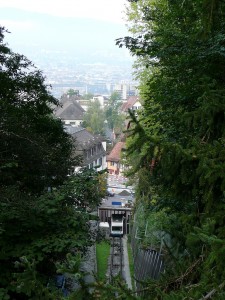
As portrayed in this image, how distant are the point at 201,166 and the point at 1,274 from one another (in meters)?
4.04

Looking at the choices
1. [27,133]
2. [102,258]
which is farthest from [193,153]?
[102,258]

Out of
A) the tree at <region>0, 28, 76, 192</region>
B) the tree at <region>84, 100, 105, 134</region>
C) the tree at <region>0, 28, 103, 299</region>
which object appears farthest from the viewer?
the tree at <region>84, 100, 105, 134</region>

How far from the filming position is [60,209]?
744 centimetres

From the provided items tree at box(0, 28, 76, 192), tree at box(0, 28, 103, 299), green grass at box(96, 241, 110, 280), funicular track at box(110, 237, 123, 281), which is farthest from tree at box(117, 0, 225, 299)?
funicular track at box(110, 237, 123, 281)

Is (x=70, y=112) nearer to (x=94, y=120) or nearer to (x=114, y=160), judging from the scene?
(x=94, y=120)

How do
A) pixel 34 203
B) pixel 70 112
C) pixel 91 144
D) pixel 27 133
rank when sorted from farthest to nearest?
1. pixel 70 112
2. pixel 91 144
3. pixel 27 133
4. pixel 34 203

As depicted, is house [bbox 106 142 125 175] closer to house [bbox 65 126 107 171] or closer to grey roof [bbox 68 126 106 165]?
house [bbox 65 126 107 171]

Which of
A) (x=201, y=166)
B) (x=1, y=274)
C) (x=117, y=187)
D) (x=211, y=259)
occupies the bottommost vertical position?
(x=117, y=187)

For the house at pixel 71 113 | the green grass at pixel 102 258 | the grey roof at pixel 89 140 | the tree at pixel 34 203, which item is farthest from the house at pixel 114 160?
the tree at pixel 34 203

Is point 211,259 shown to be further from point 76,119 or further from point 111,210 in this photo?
point 76,119

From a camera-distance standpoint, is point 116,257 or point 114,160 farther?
point 114,160

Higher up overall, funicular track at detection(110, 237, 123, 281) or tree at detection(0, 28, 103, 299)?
tree at detection(0, 28, 103, 299)

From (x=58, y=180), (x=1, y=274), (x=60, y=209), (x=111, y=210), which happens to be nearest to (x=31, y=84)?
(x=58, y=180)

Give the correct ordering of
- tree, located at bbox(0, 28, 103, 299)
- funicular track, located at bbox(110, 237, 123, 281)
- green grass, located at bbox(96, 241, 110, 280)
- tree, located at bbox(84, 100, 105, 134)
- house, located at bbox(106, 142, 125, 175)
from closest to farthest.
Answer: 1. tree, located at bbox(0, 28, 103, 299)
2. green grass, located at bbox(96, 241, 110, 280)
3. funicular track, located at bbox(110, 237, 123, 281)
4. house, located at bbox(106, 142, 125, 175)
5. tree, located at bbox(84, 100, 105, 134)
